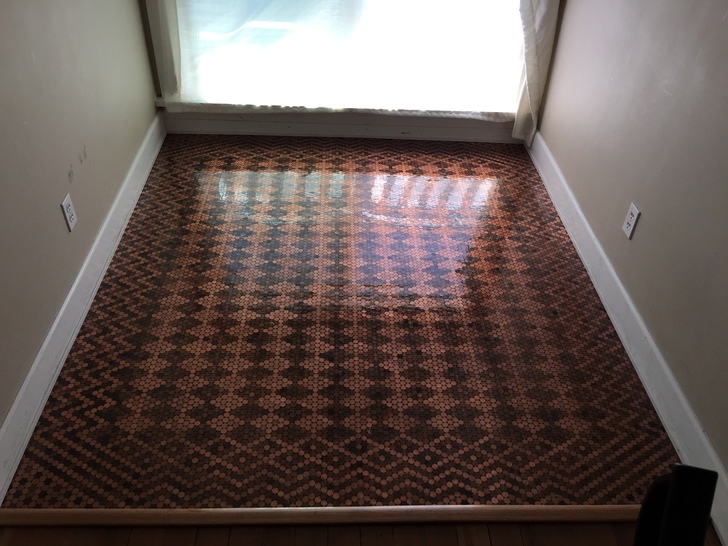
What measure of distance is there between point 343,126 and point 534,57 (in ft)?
2.95

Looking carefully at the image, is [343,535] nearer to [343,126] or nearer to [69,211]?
[69,211]

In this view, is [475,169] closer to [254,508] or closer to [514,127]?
[514,127]

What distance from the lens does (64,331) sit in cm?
182

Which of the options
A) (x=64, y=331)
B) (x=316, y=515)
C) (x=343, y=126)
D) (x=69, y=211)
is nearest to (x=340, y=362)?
(x=316, y=515)

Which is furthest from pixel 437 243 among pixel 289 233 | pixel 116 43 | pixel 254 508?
pixel 116 43

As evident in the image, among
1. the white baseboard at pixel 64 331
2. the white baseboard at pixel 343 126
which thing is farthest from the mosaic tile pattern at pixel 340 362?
the white baseboard at pixel 343 126

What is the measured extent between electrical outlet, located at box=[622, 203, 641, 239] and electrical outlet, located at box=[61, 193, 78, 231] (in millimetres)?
1723

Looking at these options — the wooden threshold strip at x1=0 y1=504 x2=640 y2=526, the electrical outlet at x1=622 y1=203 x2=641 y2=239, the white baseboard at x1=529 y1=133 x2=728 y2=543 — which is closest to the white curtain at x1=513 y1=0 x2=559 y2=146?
the white baseboard at x1=529 y1=133 x2=728 y2=543

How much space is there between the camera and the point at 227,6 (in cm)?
264

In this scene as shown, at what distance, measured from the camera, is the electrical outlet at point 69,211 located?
1.87 m

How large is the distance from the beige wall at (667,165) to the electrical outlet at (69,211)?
5.67ft

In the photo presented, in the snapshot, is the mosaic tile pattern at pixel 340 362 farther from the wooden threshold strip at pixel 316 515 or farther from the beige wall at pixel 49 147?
the beige wall at pixel 49 147

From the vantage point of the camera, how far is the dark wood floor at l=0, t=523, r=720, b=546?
4.50ft

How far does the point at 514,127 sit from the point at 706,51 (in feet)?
4.41
